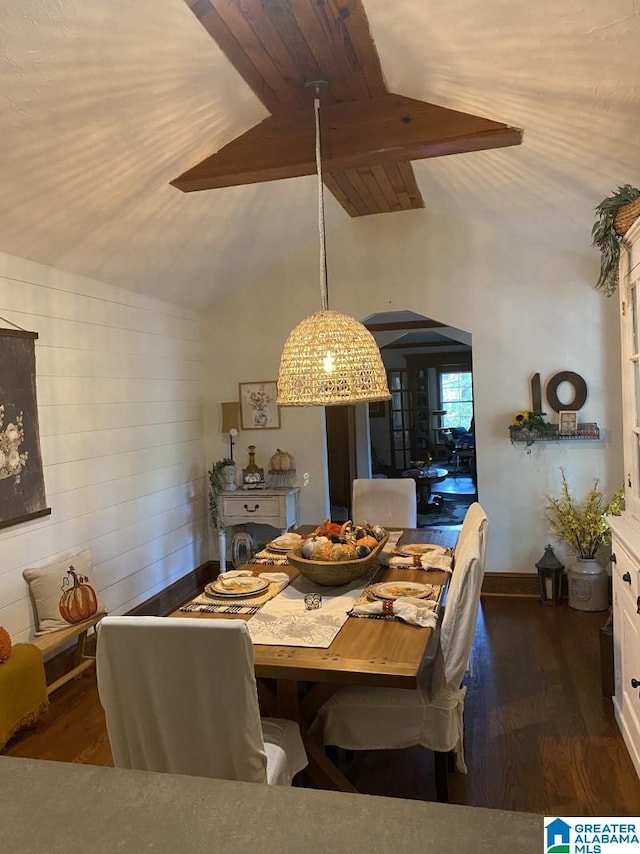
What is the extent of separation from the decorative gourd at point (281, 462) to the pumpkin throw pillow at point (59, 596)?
1.97 m

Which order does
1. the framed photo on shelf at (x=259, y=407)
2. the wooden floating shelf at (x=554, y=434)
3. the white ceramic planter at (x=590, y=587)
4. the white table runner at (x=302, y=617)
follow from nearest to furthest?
the white table runner at (x=302, y=617) → the white ceramic planter at (x=590, y=587) → the wooden floating shelf at (x=554, y=434) → the framed photo on shelf at (x=259, y=407)

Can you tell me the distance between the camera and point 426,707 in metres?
2.36

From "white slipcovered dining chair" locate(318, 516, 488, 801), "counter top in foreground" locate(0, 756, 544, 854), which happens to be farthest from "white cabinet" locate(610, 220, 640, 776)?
"counter top in foreground" locate(0, 756, 544, 854)

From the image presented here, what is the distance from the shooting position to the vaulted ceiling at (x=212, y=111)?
6.91ft

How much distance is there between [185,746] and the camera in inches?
70.6

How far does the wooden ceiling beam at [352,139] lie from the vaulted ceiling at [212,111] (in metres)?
0.06

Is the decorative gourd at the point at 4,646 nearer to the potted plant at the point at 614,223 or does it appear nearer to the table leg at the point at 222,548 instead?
the table leg at the point at 222,548

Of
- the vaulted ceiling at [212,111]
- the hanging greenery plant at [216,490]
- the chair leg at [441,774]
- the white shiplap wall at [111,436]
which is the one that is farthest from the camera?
the hanging greenery plant at [216,490]

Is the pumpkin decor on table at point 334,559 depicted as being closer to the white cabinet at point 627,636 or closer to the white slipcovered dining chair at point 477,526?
the white slipcovered dining chair at point 477,526

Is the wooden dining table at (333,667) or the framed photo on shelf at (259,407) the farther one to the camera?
the framed photo on shelf at (259,407)

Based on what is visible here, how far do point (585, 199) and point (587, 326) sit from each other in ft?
4.27

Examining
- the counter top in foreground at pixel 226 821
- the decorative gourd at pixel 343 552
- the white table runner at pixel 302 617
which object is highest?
the counter top in foreground at pixel 226 821

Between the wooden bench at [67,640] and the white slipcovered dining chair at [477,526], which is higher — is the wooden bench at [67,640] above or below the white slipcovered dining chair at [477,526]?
below

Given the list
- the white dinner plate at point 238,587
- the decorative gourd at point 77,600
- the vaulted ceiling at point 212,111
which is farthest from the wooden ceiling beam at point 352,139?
the decorative gourd at point 77,600
